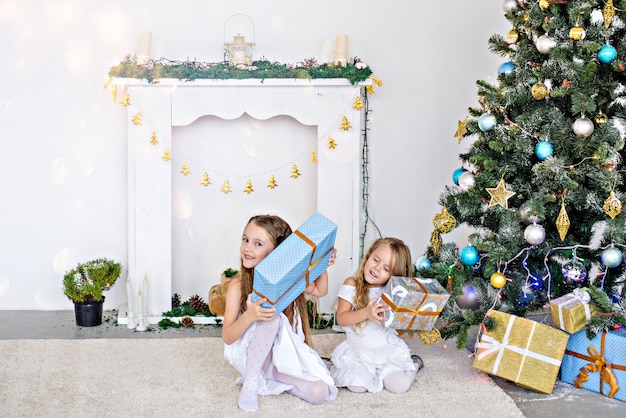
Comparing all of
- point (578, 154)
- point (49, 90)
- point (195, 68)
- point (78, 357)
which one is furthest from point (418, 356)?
point (49, 90)

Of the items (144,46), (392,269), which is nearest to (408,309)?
(392,269)

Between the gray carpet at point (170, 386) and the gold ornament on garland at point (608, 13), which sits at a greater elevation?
the gold ornament on garland at point (608, 13)

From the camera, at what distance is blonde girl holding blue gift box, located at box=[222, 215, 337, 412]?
8.57 feet

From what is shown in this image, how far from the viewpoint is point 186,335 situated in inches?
141

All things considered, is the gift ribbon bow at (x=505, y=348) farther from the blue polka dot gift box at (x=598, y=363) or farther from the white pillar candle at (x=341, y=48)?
the white pillar candle at (x=341, y=48)

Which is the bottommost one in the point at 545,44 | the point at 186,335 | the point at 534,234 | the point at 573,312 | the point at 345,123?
the point at 186,335

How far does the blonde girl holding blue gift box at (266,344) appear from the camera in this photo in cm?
261

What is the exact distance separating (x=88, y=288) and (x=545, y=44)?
8.01 feet

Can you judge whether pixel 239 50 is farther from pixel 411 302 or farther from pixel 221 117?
pixel 411 302

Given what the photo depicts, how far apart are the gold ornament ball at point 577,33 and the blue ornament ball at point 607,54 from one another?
93 millimetres

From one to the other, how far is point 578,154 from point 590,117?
0.18 meters

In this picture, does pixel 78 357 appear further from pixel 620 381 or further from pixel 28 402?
pixel 620 381

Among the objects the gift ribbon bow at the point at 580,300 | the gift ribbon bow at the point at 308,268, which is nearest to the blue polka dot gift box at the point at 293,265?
the gift ribbon bow at the point at 308,268

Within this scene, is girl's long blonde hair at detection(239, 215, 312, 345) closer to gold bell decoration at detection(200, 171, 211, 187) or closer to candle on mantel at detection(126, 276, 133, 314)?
gold bell decoration at detection(200, 171, 211, 187)
